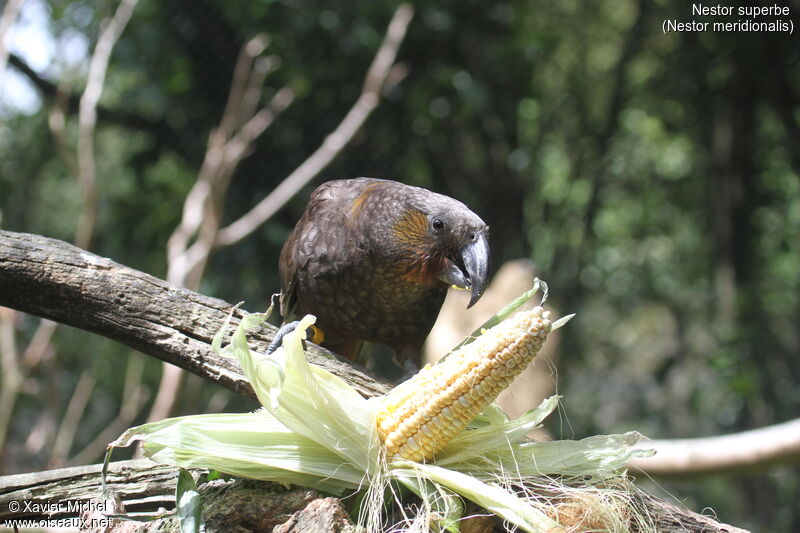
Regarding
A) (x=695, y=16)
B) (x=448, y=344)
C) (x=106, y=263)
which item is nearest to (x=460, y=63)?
(x=695, y=16)

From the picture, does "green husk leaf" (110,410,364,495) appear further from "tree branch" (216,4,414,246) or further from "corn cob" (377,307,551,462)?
"tree branch" (216,4,414,246)

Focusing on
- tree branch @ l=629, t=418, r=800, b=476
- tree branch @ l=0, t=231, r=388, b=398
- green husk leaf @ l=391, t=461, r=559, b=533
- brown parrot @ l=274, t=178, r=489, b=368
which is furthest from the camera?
tree branch @ l=629, t=418, r=800, b=476

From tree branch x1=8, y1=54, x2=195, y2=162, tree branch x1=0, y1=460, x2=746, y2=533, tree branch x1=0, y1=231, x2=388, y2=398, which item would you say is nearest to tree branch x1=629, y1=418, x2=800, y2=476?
tree branch x1=0, y1=460, x2=746, y2=533

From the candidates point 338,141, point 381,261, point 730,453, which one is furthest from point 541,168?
point 381,261

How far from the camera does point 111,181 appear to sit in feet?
15.9

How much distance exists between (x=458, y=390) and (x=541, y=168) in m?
3.64

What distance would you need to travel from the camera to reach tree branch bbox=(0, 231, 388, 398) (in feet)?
4.89

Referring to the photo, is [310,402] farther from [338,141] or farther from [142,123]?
[142,123]

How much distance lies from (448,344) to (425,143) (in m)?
1.59

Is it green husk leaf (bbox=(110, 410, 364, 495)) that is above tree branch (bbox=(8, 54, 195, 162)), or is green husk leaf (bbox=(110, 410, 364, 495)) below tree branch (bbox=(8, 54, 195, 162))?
below

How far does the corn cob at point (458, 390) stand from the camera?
1274 mm

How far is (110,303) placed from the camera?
1.51 meters

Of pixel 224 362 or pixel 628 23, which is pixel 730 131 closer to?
pixel 628 23

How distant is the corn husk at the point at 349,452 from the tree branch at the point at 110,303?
24cm
